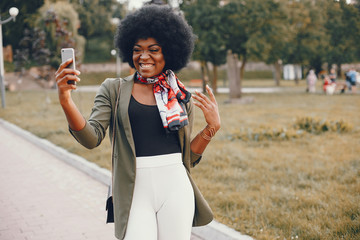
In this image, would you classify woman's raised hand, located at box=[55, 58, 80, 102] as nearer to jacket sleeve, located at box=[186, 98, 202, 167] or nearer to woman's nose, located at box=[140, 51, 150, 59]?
woman's nose, located at box=[140, 51, 150, 59]

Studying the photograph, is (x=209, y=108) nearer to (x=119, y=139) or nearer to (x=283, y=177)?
(x=119, y=139)

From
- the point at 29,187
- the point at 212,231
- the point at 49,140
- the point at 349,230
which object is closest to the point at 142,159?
the point at 212,231

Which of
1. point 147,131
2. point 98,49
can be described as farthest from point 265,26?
point 98,49

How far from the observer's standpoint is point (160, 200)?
216 centimetres

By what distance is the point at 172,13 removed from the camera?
2535 mm

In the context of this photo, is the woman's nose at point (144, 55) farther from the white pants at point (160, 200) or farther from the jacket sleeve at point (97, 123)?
the white pants at point (160, 200)

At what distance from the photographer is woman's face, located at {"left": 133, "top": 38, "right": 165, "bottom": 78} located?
2.28 m

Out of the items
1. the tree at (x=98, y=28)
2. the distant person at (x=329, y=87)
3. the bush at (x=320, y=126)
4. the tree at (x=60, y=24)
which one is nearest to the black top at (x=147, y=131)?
the bush at (x=320, y=126)

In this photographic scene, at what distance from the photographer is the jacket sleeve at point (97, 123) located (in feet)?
6.52

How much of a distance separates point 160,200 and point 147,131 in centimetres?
38

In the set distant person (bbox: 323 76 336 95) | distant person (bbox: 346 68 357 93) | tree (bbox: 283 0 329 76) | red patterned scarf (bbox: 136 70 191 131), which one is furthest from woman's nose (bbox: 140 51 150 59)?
tree (bbox: 283 0 329 76)

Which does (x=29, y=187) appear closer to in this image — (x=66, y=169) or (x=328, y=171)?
(x=66, y=169)

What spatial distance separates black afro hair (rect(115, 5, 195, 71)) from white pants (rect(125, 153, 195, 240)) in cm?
67

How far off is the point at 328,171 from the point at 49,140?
21.9ft
